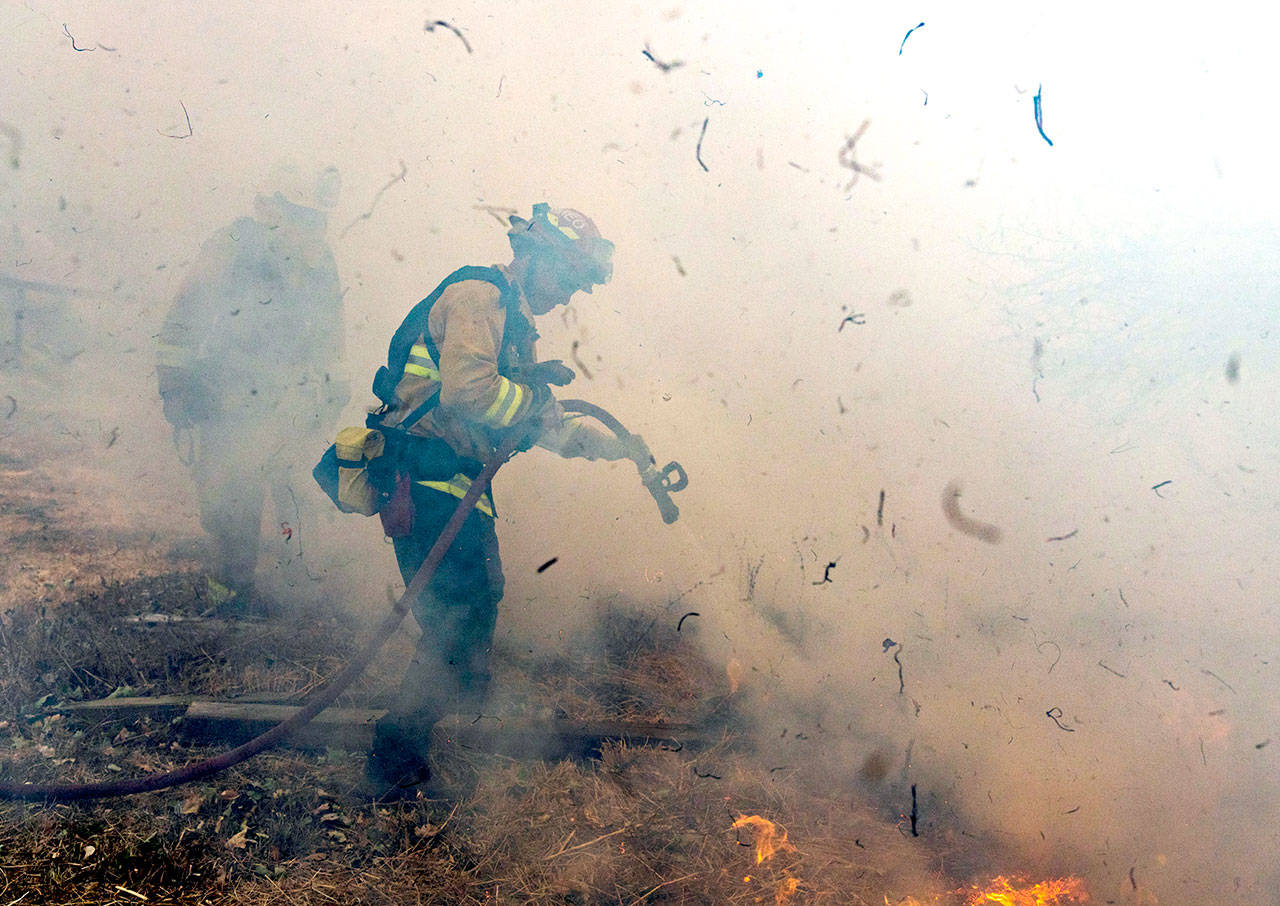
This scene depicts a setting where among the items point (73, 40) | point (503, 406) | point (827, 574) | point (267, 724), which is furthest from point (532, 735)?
point (73, 40)

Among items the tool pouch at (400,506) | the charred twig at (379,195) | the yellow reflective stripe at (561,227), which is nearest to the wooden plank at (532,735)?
the tool pouch at (400,506)

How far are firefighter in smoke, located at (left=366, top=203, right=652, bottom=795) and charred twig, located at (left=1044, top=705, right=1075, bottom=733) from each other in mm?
2462

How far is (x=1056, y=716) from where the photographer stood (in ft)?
10.8

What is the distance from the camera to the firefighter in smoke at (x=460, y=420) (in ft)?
8.60

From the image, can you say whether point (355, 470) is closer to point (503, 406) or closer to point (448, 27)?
point (503, 406)

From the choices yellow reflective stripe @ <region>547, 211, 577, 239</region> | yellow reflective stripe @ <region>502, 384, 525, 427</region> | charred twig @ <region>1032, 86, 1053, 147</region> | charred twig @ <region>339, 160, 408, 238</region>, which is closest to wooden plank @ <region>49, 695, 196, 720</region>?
yellow reflective stripe @ <region>502, 384, 525, 427</region>

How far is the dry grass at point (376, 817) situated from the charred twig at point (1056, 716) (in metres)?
0.89

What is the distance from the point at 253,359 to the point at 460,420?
2154 mm

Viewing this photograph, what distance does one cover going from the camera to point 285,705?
3000mm

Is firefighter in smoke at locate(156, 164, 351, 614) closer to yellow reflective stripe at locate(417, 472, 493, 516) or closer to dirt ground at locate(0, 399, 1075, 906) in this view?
dirt ground at locate(0, 399, 1075, 906)

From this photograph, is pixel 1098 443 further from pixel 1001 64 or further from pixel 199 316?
pixel 199 316

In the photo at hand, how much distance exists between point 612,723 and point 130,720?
1.92 m

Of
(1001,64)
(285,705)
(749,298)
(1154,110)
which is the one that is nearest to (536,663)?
(285,705)

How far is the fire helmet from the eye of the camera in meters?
2.85
